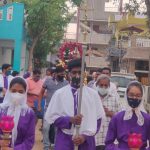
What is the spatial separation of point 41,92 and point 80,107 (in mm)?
5470

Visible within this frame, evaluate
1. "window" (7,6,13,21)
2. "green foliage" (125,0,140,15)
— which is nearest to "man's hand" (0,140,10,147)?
"green foliage" (125,0,140,15)

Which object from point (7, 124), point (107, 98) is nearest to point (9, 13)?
point (107, 98)

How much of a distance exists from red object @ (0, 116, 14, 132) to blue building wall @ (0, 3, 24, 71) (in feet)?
90.6

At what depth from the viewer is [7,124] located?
537 centimetres

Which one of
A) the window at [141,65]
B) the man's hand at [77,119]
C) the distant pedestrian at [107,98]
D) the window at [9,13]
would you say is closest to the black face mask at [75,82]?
the man's hand at [77,119]

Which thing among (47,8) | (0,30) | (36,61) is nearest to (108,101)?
(0,30)

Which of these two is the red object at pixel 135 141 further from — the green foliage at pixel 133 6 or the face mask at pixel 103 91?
the green foliage at pixel 133 6

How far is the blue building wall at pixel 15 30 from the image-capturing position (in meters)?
33.1

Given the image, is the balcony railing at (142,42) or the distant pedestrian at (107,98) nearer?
the distant pedestrian at (107,98)

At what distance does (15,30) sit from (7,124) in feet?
92.8

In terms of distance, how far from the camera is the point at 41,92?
11656mm

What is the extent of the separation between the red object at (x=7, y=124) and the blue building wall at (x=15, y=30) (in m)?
27.6

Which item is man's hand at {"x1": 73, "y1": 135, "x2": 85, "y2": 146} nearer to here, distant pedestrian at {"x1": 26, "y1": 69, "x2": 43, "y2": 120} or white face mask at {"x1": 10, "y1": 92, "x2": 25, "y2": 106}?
white face mask at {"x1": 10, "y1": 92, "x2": 25, "y2": 106}

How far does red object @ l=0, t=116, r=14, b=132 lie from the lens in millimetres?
5363
